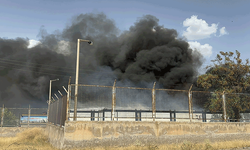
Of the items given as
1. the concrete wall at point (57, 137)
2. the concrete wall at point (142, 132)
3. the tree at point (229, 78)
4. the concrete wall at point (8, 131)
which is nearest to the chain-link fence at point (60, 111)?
the concrete wall at point (57, 137)

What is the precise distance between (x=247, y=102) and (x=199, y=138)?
8.75m

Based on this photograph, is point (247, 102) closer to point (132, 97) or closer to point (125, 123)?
point (132, 97)

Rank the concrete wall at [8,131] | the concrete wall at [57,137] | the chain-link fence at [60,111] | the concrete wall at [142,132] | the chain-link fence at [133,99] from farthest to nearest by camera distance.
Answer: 1. the concrete wall at [8,131]
2. the chain-link fence at [133,99]
3. the chain-link fence at [60,111]
4. the concrete wall at [57,137]
5. the concrete wall at [142,132]

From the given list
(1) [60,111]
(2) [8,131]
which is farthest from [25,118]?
(1) [60,111]

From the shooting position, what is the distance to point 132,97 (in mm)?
12484

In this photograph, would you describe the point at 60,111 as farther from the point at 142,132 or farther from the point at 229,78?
the point at 229,78

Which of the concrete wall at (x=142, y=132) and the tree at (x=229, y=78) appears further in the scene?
the tree at (x=229, y=78)

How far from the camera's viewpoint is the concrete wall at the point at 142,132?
967 cm

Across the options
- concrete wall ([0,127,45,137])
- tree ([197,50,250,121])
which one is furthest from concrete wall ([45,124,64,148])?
tree ([197,50,250,121])

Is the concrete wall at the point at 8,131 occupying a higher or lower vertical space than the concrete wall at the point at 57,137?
lower

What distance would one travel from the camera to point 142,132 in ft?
36.3

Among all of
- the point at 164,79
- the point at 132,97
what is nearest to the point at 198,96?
the point at 132,97

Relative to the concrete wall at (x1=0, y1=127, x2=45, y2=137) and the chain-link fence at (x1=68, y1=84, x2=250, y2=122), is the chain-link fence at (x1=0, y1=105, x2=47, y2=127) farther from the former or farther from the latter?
the chain-link fence at (x1=68, y1=84, x2=250, y2=122)

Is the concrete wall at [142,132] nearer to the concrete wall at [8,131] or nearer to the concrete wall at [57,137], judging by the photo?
the concrete wall at [57,137]
